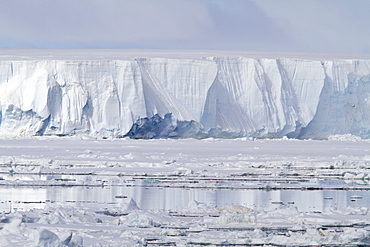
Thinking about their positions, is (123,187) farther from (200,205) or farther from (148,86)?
(148,86)

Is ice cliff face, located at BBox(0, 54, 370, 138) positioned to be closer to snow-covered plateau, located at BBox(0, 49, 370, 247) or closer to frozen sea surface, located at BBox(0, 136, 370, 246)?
snow-covered plateau, located at BBox(0, 49, 370, 247)

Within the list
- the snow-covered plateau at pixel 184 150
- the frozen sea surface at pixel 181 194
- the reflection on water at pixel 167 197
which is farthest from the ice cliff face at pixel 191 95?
the reflection on water at pixel 167 197

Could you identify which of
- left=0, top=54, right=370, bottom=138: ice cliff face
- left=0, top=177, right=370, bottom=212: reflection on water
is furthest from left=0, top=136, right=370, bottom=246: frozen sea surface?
left=0, top=54, right=370, bottom=138: ice cliff face

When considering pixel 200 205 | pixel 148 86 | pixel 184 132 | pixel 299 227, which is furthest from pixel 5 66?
pixel 299 227

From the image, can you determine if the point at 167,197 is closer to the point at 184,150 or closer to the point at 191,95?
the point at 184,150

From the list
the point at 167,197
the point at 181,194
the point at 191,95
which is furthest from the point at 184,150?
the point at 167,197
